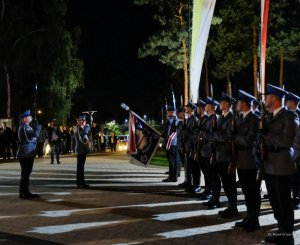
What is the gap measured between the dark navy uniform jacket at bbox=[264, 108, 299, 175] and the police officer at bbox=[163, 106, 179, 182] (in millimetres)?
7263

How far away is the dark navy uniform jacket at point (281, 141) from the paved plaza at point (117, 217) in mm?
1134

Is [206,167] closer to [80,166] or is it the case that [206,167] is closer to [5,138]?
[80,166]

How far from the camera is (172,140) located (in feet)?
48.8

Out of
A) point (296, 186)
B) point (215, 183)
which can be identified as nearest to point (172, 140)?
point (215, 183)

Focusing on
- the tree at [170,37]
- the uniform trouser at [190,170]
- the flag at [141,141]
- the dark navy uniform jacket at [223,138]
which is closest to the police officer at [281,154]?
the dark navy uniform jacket at [223,138]

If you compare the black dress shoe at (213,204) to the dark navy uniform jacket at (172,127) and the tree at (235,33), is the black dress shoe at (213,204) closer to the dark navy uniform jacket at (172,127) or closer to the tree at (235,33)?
the dark navy uniform jacket at (172,127)

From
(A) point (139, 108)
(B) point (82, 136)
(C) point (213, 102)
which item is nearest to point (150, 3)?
(B) point (82, 136)

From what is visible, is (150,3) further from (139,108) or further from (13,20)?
(139,108)

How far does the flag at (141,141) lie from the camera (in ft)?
53.4

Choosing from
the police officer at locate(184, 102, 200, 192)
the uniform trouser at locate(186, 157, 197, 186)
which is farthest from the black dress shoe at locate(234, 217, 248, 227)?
the uniform trouser at locate(186, 157, 197, 186)

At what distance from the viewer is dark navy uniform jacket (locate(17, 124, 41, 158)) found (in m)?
12.1

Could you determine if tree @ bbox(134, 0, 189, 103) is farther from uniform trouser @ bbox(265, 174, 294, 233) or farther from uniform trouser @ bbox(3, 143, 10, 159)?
uniform trouser @ bbox(265, 174, 294, 233)

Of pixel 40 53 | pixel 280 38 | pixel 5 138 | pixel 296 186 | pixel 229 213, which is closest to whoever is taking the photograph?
pixel 229 213

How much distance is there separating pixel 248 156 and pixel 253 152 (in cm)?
26
